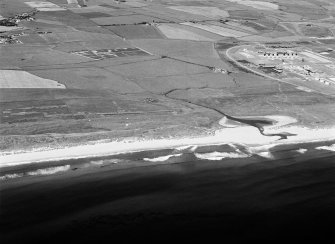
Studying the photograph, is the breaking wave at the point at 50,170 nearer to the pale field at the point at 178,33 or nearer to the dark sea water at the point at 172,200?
the dark sea water at the point at 172,200

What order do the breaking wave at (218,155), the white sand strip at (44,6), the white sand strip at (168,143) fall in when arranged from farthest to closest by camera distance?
1. the white sand strip at (44,6)
2. the breaking wave at (218,155)
3. the white sand strip at (168,143)

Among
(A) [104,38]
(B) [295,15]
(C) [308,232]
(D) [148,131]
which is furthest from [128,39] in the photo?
(C) [308,232]

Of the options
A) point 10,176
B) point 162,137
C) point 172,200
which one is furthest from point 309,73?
point 10,176

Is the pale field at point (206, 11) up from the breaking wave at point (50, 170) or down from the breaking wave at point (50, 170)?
up

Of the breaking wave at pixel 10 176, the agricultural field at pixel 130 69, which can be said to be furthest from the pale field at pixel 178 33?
the breaking wave at pixel 10 176

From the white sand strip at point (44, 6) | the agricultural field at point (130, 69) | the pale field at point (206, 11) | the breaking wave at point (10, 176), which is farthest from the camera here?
the pale field at point (206, 11)

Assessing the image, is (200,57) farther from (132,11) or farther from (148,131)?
(132,11)
